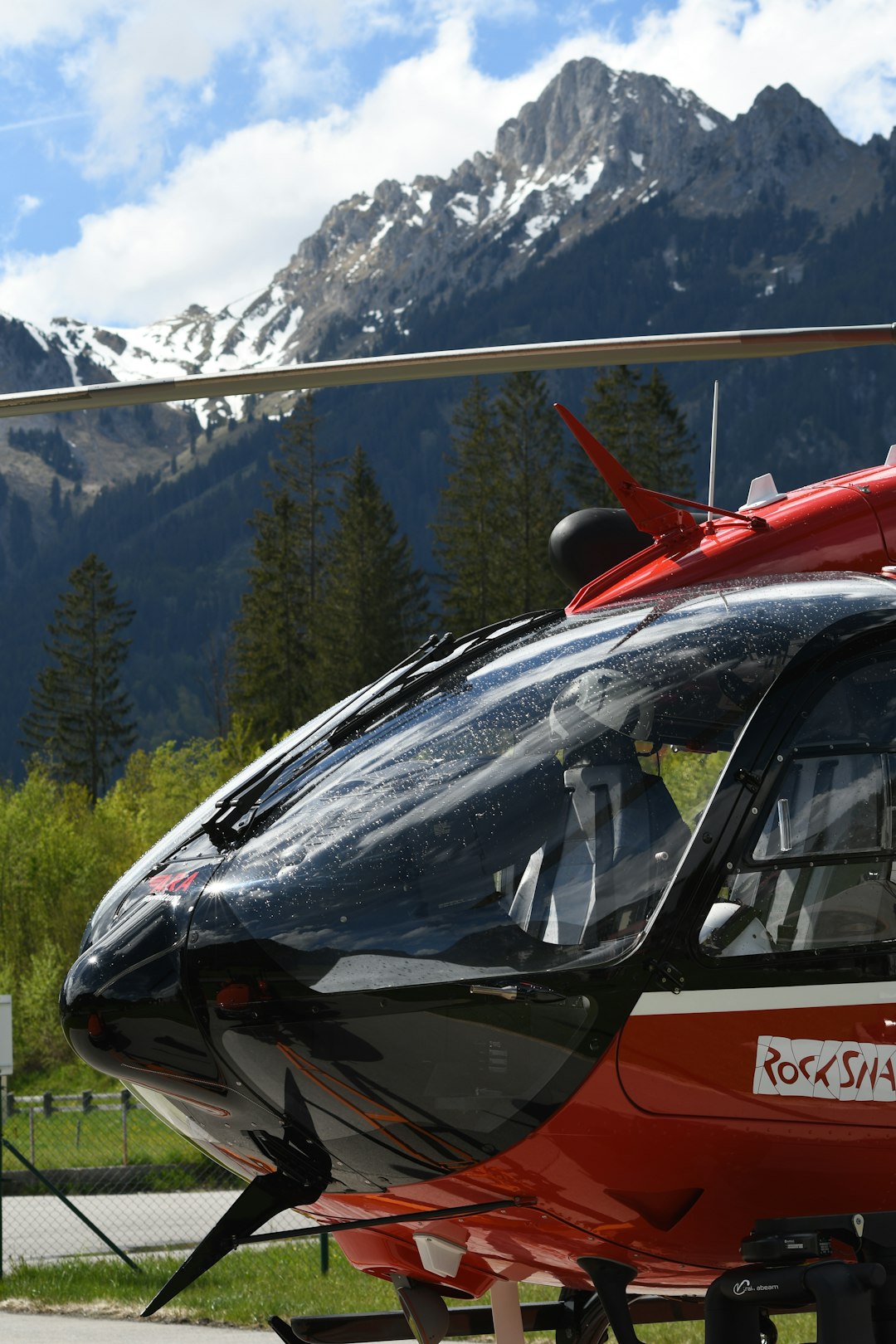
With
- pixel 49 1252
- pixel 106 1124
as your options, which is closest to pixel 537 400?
pixel 106 1124

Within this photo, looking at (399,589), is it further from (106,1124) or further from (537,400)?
(106,1124)

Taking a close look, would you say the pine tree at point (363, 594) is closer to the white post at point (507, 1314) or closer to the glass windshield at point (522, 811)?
the white post at point (507, 1314)

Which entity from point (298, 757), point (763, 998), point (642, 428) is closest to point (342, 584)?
point (642, 428)

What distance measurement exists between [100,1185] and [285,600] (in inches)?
1860

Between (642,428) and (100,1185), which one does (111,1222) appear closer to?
(100,1185)

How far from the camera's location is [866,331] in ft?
15.3

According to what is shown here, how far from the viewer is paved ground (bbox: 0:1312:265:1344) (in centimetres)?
882

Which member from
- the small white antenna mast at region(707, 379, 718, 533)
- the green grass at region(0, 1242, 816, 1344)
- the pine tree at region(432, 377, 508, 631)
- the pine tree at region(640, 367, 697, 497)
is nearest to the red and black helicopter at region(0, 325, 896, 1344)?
the small white antenna mast at region(707, 379, 718, 533)

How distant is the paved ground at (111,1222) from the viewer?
13.9 m

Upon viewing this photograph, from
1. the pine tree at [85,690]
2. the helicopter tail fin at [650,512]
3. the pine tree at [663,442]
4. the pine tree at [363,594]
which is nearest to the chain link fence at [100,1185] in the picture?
the helicopter tail fin at [650,512]

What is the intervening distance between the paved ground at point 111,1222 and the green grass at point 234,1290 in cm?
131

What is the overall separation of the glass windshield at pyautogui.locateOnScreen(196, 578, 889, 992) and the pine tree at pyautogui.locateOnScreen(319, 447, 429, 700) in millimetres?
54999

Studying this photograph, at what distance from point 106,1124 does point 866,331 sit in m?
20.9

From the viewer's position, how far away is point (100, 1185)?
725 inches
